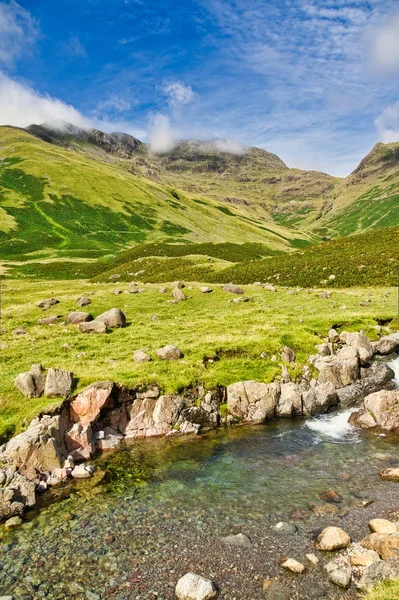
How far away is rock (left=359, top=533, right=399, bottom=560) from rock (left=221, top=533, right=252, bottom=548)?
4.21m

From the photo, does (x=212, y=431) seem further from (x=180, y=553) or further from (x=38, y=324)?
(x=38, y=324)

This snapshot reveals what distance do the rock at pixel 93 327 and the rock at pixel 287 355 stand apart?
19.0 metres

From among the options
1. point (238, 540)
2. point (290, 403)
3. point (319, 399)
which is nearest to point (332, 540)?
point (238, 540)

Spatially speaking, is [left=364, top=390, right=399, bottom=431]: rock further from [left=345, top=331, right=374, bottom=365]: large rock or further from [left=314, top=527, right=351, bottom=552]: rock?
[left=314, top=527, right=351, bottom=552]: rock

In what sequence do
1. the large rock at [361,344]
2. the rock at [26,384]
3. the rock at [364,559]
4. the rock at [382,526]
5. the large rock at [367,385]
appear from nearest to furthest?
the rock at [364,559] → the rock at [382,526] → the rock at [26,384] → the large rock at [367,385] → the large rock at [361,344]

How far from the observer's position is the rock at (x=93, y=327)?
3999cm

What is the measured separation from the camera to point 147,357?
3033 centimetres

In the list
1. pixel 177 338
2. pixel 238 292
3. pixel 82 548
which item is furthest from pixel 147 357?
pixel 238 292

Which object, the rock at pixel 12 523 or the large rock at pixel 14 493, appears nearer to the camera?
the rock at pixel 12 523

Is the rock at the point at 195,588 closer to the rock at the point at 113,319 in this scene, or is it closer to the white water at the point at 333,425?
the white water at the point at 333,425

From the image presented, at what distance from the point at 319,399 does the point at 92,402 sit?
16127 millimetres

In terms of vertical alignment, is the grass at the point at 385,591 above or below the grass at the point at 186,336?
below

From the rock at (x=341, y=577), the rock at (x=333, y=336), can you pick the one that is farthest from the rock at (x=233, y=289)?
the rock at (x=341, y=577)

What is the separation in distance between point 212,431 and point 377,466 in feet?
33.2
